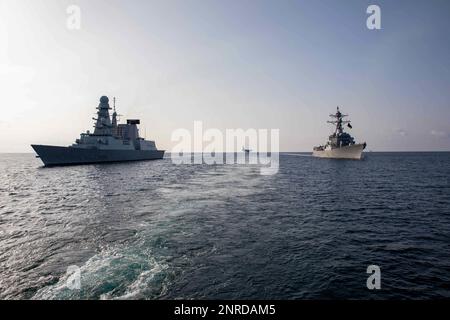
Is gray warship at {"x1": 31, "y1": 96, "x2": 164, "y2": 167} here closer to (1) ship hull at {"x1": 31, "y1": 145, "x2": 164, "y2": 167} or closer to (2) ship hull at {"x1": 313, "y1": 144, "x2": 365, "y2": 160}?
(1) ship hull at {"x1": 31, "y1": 145, "x2": 164, "y2": 167}

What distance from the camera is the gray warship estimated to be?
216 ft

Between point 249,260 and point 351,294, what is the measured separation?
12.9 feet

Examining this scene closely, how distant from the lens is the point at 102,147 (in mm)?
75000

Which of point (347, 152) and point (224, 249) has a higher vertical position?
point (347, 152)

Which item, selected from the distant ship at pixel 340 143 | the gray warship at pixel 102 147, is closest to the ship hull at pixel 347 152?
the distant ship at pixel 340 143

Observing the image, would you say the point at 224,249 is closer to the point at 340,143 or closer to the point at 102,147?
the point at 102,147

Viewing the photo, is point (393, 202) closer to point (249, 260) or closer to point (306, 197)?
point (306, 197)

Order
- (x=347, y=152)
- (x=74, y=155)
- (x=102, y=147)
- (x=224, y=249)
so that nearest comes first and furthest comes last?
(x=224, y=249) → (x=74, y=155) → (x=102, y=147) → (x=347, y=152)

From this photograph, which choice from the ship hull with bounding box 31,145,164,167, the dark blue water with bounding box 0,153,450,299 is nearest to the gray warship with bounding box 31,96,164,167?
the ship hull with bounding box 31,145,164,167

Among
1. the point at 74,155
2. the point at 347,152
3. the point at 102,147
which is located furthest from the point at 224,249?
the point at 347,152

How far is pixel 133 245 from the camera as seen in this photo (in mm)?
12531
